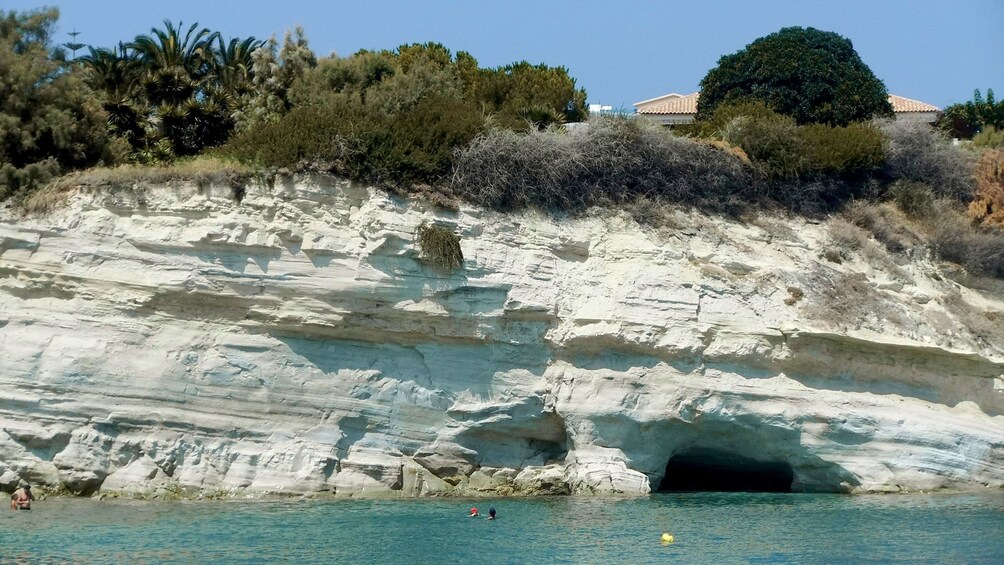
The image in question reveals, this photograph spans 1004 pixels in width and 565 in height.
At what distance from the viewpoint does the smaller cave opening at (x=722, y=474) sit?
914 inches

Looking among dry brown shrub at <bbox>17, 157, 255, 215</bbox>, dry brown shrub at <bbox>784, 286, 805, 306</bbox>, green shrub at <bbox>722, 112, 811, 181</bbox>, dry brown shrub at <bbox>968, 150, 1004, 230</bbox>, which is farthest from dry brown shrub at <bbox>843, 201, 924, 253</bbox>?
dry brown shrub at <bbox>17, 157, 255, 215</bbox>

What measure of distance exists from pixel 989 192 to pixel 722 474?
29.1 ft

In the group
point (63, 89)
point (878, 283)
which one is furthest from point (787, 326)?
point (63, 89)

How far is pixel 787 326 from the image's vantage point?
21.9 meters

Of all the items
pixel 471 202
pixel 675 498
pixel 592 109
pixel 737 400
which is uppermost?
pixel 592 109

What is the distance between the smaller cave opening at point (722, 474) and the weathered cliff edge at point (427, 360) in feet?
1.35

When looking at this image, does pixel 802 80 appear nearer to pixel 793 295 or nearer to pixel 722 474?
pixel 793 295

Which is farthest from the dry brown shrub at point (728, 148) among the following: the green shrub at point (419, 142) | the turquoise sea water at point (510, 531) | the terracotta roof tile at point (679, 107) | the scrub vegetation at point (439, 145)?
the terracotta roof tile at point (679, 107)

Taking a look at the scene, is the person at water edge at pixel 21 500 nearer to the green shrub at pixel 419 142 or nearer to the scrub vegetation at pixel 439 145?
the scrub vegetation at pixel 439 145

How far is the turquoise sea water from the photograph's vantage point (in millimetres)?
15406

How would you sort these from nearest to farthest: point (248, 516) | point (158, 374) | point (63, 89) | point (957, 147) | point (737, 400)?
point (248, 516) < point (158, 374) < point (737, 400) < point (63, 89) < point (957, 147)

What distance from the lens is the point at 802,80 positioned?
3181 centimetres

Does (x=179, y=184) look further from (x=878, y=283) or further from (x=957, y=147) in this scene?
(x=957, y=147)

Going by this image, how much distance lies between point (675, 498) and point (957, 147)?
13.1 m
